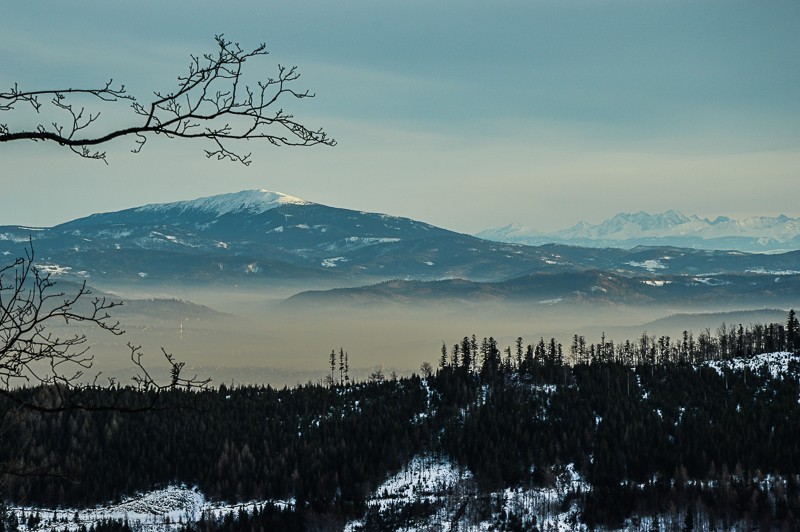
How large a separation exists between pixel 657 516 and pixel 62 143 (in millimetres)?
205878

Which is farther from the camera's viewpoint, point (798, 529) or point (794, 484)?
point (794, 484)

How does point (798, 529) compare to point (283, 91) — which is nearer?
point (283, 91)

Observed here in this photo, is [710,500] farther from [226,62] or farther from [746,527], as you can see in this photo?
[226,62]

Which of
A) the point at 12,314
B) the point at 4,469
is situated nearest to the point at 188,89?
the point at 12,314

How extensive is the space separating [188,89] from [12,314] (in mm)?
4661

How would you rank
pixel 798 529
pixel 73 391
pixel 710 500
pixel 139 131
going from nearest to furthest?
pixel 73 391, pixel 139 131, pixel 798 529, pixel 710 500

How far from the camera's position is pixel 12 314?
13.6 meters

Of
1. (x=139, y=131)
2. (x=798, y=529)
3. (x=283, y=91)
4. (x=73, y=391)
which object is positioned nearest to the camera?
(x=73, y=391)

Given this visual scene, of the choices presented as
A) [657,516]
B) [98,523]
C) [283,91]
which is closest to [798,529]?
[657,516]

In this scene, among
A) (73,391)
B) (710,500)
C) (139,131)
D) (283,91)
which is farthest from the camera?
(710,500)

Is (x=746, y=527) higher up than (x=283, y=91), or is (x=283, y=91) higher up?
(x=283, y=91)

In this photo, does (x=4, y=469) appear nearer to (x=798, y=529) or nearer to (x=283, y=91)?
(x=283, y=91)

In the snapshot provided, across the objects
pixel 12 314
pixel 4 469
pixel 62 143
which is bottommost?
pixel 4 469

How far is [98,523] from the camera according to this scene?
192 m
